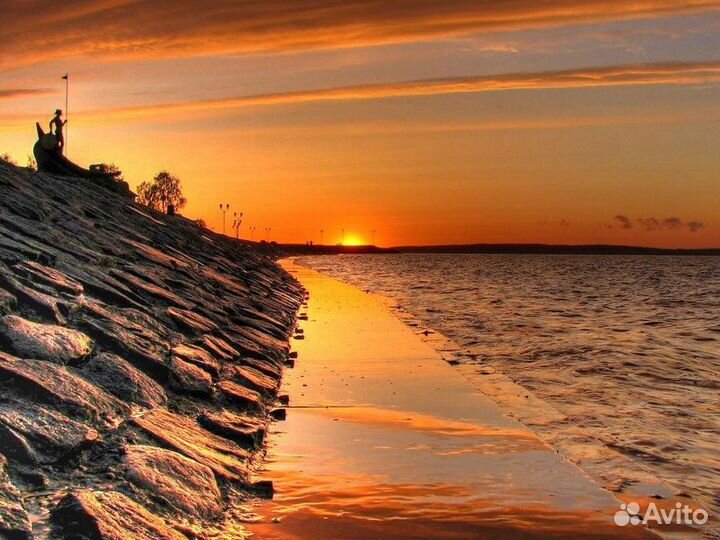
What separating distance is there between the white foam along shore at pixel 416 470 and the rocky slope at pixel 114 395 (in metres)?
0.46

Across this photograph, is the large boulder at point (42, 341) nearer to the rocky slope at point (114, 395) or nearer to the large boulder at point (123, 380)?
the rocky slope at point (114, 395)

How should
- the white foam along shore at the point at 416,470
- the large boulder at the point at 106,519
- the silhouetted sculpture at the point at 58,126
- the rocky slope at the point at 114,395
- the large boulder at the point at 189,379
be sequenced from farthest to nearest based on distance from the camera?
the silhouetted sculpture at the point at 58,126 < the large boulder at the point at 189,379 < the white foam along shore at the point at 416,470 < the rocky slope at the point at 114,395 < the large boulder at the point at 106,519

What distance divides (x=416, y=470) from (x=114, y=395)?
2.97m

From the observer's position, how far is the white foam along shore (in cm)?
646

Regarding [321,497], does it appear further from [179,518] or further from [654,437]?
[654,437]

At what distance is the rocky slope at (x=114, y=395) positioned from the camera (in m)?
5.42

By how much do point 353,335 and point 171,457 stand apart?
560 inches

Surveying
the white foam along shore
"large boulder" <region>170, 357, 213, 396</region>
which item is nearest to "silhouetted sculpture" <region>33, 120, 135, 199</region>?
the white foam along shore

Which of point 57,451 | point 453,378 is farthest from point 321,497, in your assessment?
point 453,378

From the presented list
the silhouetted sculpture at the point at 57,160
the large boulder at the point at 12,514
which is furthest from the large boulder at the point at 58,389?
the silhouetted sculpture at the point at 57,160

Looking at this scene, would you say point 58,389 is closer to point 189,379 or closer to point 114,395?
point 114,395

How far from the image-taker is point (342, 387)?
1285 centimetres

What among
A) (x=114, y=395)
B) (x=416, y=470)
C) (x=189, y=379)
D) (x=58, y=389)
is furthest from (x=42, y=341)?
(x=416, y=470)

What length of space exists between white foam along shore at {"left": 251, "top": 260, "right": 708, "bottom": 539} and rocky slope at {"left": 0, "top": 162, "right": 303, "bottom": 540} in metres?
0.46
